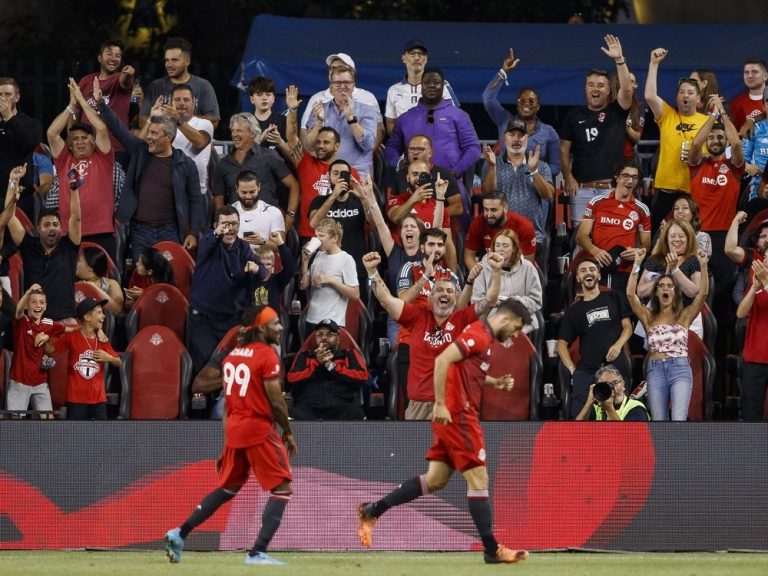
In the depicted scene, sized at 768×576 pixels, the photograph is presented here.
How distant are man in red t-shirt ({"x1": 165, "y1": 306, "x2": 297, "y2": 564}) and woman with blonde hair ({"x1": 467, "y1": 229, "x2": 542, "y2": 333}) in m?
4.01

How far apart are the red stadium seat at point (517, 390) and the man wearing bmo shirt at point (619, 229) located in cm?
166

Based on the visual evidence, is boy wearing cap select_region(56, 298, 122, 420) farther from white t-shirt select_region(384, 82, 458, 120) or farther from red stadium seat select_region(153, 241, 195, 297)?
white t-shirt select_region(384, 82, 458, 120)

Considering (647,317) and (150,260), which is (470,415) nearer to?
(647,317)

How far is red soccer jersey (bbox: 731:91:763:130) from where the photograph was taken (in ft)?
57.7

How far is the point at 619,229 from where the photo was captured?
1653 centimetres

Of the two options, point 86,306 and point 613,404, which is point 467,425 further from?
point 86,306

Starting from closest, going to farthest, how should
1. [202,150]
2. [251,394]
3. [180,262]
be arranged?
[251,394] → [180,262] → [202,150]

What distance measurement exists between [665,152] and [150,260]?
5370mm

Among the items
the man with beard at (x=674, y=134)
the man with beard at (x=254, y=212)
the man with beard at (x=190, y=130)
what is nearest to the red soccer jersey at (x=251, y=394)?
the man with beard at (x=254, y=212)

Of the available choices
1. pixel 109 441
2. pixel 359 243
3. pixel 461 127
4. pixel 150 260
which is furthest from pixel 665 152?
pixel 109 441

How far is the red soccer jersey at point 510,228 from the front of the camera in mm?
16297

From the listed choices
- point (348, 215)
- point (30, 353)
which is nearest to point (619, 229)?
point (348, 215)

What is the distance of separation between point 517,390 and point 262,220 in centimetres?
302

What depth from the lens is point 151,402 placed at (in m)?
15.4
